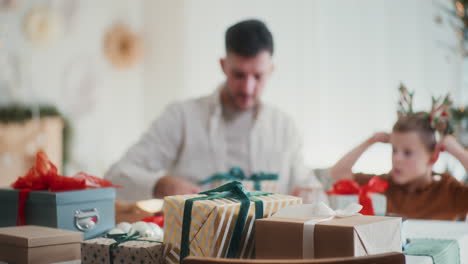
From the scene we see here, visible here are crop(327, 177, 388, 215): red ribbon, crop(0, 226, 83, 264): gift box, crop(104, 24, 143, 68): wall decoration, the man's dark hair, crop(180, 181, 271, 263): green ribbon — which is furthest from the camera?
crop(104, 24, 143, 68): wall decoration

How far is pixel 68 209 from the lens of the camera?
124cm

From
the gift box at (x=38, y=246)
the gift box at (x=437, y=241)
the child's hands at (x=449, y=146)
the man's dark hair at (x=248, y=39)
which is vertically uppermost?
the man's dark hair at (x=248, y=39)

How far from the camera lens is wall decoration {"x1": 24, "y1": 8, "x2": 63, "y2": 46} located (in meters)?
4.96

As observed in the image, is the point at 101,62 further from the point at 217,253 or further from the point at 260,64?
the point at 217,253

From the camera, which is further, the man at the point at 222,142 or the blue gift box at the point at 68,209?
the man at the point at 222,142

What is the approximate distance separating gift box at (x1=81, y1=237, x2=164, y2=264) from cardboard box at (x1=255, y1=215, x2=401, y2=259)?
0.19 m

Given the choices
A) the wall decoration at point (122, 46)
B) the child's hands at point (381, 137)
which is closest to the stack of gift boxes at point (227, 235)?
the child's hands at point (381, 137)

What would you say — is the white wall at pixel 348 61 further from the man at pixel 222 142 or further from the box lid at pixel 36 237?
the box lid at pixel 36 237

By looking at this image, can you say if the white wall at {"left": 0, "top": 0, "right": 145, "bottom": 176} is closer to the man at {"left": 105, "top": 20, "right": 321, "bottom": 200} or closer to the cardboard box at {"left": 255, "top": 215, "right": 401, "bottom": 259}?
the man at {"left": 105, "top": 20, "right": 321, "bottom": 200}

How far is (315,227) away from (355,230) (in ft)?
0.20

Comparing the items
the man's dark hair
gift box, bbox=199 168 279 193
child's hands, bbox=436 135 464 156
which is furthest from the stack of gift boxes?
the man's dark hair

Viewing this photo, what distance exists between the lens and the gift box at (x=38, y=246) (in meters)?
1.04

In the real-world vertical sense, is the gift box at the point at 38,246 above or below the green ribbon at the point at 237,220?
below

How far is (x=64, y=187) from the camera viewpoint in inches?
50.5
